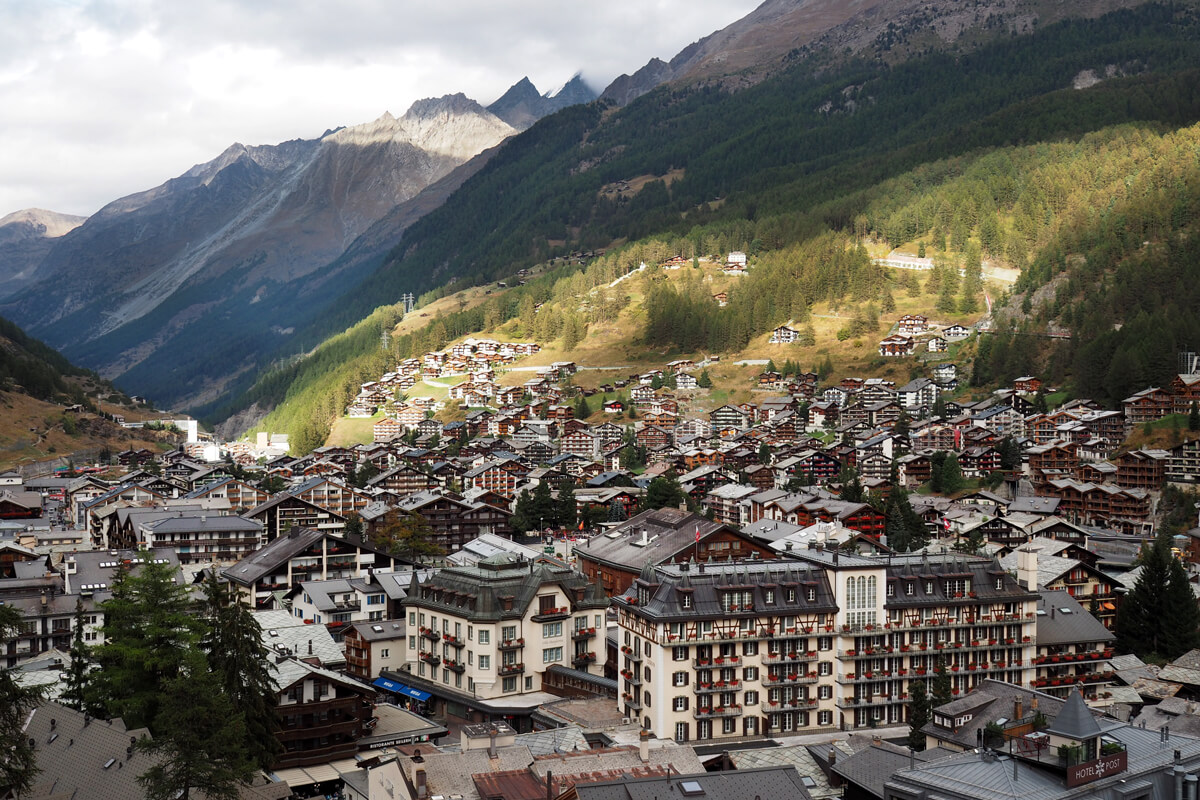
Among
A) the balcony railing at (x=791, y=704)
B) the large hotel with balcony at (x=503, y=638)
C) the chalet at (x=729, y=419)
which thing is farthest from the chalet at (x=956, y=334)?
the balcony railing at (x=791, y=704)

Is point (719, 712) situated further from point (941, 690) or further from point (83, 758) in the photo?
point (83, 758)

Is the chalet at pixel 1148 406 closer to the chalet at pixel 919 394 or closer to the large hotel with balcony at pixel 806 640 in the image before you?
the chalet at pixel 919 394

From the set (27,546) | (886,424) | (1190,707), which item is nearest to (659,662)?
(1190,707)

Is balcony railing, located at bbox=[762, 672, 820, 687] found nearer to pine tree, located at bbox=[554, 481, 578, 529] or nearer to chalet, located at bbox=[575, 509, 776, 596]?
chalet, located at bbox=[575, 509, 776, 596]

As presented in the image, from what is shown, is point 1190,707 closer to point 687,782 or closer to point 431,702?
point 687,782

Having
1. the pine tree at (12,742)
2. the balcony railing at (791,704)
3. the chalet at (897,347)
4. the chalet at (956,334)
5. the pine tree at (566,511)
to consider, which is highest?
the pine tree at (12,742)
